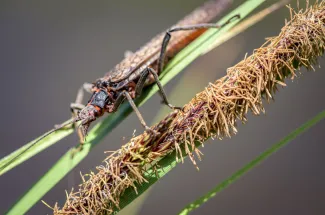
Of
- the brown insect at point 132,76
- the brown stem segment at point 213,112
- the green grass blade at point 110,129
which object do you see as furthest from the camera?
the brown insect at point 132,76

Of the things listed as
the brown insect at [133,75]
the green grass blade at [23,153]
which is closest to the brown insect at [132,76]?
the brown insect at [133,75]

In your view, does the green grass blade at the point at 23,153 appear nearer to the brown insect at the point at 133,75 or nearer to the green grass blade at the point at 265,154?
the brown insect at the point at 133,75

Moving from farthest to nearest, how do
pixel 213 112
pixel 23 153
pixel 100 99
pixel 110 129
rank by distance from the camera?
pixel 100 99
pixel 110 129
pixel 23 153
pixel 213 112

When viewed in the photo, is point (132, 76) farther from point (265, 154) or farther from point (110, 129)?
point (265, 154)

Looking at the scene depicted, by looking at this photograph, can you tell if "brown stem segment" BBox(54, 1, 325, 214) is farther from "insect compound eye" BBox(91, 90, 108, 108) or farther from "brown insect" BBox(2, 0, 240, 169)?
"insect compound eye" BBox(91, 90, 108, 108)

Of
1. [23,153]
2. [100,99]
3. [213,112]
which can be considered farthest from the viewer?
[100,99]

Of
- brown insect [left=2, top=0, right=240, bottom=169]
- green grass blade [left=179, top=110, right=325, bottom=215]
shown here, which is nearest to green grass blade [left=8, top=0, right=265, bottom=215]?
brown insect [left=2, top=0, right=240, bottom=169]

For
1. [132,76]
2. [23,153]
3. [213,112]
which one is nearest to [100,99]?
[132,76]

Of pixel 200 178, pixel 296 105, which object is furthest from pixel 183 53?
pixel 296 105
